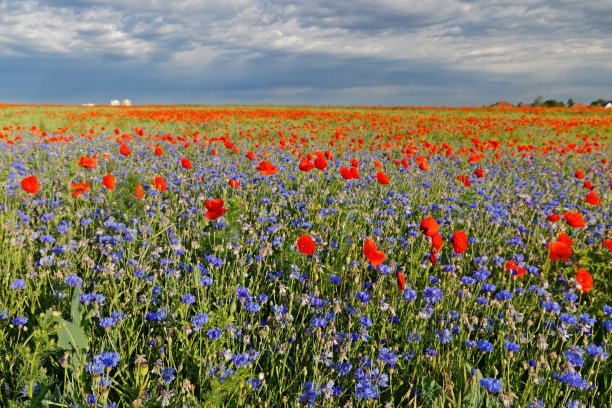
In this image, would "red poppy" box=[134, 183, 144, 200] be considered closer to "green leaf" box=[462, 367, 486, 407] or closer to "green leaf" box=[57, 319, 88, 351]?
"green leaf" box=[57, 319, 88, 351]

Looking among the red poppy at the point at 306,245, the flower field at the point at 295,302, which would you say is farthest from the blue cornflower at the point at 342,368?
the red poppy at the point at 306,245

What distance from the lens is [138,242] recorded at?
4047 millimetres

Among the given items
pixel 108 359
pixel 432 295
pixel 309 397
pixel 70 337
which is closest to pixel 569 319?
pixel 432 295

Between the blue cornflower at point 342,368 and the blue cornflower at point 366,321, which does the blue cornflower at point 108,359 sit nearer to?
the blue cornflower at point 342,368

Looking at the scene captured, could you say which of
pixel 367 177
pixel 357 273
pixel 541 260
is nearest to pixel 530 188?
pixel 367 177

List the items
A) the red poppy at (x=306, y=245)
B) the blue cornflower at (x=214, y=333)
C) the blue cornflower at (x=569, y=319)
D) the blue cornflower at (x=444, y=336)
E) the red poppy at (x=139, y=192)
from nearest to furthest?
the blue cornflower at (x=214, y=333) < the blue cornflower at (x=444, y=336) < the red poppy at (x=306, y=245) < the blue cornflower at (x=569, y=319) < the red poppy at (x=139, y=192)

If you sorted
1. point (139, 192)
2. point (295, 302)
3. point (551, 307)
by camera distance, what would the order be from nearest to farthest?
point (551, 307) → point (295, 302) → point (139, 192)

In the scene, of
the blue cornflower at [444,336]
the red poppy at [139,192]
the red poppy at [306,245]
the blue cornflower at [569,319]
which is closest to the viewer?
the blue cornflower at [444,336]

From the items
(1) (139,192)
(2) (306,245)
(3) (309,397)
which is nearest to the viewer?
(3) (309,397)

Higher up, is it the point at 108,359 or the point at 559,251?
the point at 559,251

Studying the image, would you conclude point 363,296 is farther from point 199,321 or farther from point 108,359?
point 108,359

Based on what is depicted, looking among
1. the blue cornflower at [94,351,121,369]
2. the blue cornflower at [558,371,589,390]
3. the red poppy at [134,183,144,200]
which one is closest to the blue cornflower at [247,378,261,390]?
the blue cornflower at [94,351,121,369]

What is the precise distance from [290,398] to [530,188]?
639cm

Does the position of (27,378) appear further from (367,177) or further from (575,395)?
(367,177)
